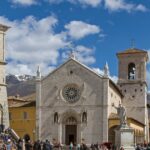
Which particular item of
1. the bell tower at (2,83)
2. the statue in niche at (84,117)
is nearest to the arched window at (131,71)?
the statue in niche at (84,117)

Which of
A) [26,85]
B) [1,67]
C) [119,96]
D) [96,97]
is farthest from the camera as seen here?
[26,85]

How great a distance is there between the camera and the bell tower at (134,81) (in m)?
82.4

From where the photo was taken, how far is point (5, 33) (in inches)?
2569

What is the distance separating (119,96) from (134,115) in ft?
13.3

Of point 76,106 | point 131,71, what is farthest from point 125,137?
point 131,71

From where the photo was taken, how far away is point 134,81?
83.2 m

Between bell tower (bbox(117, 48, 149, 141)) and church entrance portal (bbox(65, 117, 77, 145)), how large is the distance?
1214 cm

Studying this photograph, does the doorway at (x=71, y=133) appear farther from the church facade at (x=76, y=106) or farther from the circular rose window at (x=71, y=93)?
the circular rose window at (x=71, y=93)

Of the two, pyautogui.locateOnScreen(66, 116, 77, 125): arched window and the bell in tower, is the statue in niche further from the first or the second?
the bell in tower

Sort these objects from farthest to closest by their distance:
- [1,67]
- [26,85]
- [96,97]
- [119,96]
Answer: [26,85]
[119,96]
[96,97]
[1,67]

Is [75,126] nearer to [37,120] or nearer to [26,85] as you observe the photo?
[37,120]

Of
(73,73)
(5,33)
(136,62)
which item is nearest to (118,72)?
(136,62)

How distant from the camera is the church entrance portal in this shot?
7231cm

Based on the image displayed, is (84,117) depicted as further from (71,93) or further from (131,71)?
(131,71)
